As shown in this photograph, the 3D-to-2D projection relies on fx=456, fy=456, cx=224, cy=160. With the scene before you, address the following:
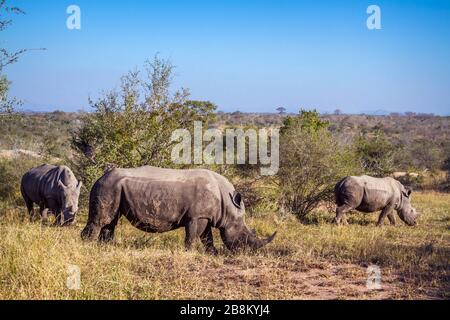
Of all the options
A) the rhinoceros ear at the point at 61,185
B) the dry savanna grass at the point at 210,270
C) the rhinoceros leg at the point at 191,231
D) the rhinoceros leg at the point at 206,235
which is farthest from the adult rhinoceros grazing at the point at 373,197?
the rhinoceros ear at the point at 61,185

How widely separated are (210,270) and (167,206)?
1905 millimetres

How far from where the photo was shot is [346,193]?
14.2 m

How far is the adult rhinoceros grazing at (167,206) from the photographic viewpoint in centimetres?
824

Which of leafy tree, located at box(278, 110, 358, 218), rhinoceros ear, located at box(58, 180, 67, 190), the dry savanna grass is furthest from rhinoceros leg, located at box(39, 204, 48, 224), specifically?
leafy tree, located at box(278, 110, 358, 218)

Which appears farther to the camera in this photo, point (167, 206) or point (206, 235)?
point (206, 235)

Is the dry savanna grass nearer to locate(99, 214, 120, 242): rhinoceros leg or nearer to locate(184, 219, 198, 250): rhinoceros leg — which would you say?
locate(99, 214, 120, 242): rhinoceros leg

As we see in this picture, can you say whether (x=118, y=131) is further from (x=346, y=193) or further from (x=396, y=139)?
(x=396, y=139)

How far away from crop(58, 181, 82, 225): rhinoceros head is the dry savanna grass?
238 cm

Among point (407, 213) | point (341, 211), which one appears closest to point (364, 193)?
point (341, 211)

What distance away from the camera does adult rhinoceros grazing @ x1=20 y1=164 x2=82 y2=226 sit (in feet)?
37.1

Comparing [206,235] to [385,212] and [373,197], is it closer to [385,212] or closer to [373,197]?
[373,197]

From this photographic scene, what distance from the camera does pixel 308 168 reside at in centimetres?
1493

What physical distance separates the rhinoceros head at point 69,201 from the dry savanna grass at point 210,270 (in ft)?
7.82
